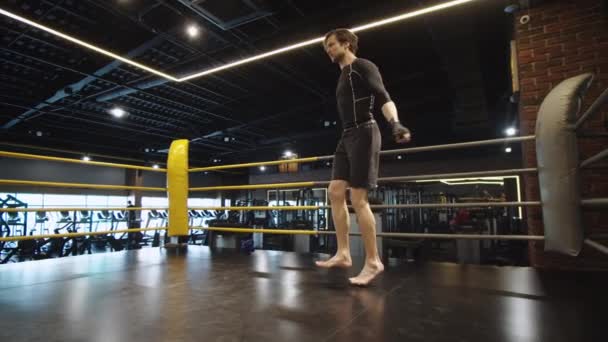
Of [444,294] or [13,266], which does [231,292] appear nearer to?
[444,294]

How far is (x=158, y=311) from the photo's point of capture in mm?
1203

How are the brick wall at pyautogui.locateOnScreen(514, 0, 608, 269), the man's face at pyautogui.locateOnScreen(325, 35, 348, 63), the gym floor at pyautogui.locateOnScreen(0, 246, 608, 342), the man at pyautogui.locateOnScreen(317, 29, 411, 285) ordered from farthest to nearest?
the brick wall at pyautogui.locateOnScreen(514, 0, 608, 269) → the man's face at pyautogui.locateOnScreen(325, 35, 348, 63) → the man at pyautogui.locateOnScreen(317, 29, 411, 285) → the gym floor at pyautogui.locateOnScreen(0, 246, 608, 342)

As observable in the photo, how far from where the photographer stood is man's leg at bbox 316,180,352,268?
183 centimetres

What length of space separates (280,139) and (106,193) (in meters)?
7.31

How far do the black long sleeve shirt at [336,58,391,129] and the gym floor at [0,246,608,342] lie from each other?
866mm

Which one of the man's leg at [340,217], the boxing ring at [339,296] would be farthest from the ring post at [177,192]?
the man's leg at [340,217]

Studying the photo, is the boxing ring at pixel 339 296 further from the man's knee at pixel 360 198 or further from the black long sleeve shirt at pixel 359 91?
the black long sleeve shirt at pixel 359 91

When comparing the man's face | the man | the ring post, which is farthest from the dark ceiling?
the man

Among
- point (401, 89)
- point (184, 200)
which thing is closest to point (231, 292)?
point (184, 200)

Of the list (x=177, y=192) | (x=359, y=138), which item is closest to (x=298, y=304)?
(x=359, y=138)

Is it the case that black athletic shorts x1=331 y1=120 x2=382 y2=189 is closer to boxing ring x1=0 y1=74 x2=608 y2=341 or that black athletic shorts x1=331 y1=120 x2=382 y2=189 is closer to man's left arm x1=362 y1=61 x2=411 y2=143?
man's left arm x1=362 y1=61 x2=411 y2=143

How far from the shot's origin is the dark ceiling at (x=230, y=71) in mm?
3899

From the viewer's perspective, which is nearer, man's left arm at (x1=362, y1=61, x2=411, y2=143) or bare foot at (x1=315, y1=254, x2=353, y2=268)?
man's left arm at (x1=362, y1=61, x2=411, y2=143)

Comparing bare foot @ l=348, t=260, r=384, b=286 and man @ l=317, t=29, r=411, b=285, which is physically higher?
man @ l=317, t=29, r=411, b=285
